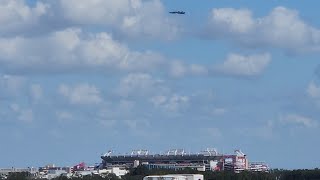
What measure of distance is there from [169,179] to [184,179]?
4475 millimetres

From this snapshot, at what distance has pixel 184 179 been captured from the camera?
16725 cm

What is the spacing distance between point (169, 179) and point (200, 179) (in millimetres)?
11166

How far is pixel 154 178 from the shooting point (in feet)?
559

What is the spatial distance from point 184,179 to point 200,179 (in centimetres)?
673

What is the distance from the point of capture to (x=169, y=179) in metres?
164

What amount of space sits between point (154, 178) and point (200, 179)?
8645 millimetres

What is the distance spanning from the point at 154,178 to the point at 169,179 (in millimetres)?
7229

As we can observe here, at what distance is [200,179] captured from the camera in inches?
6821
